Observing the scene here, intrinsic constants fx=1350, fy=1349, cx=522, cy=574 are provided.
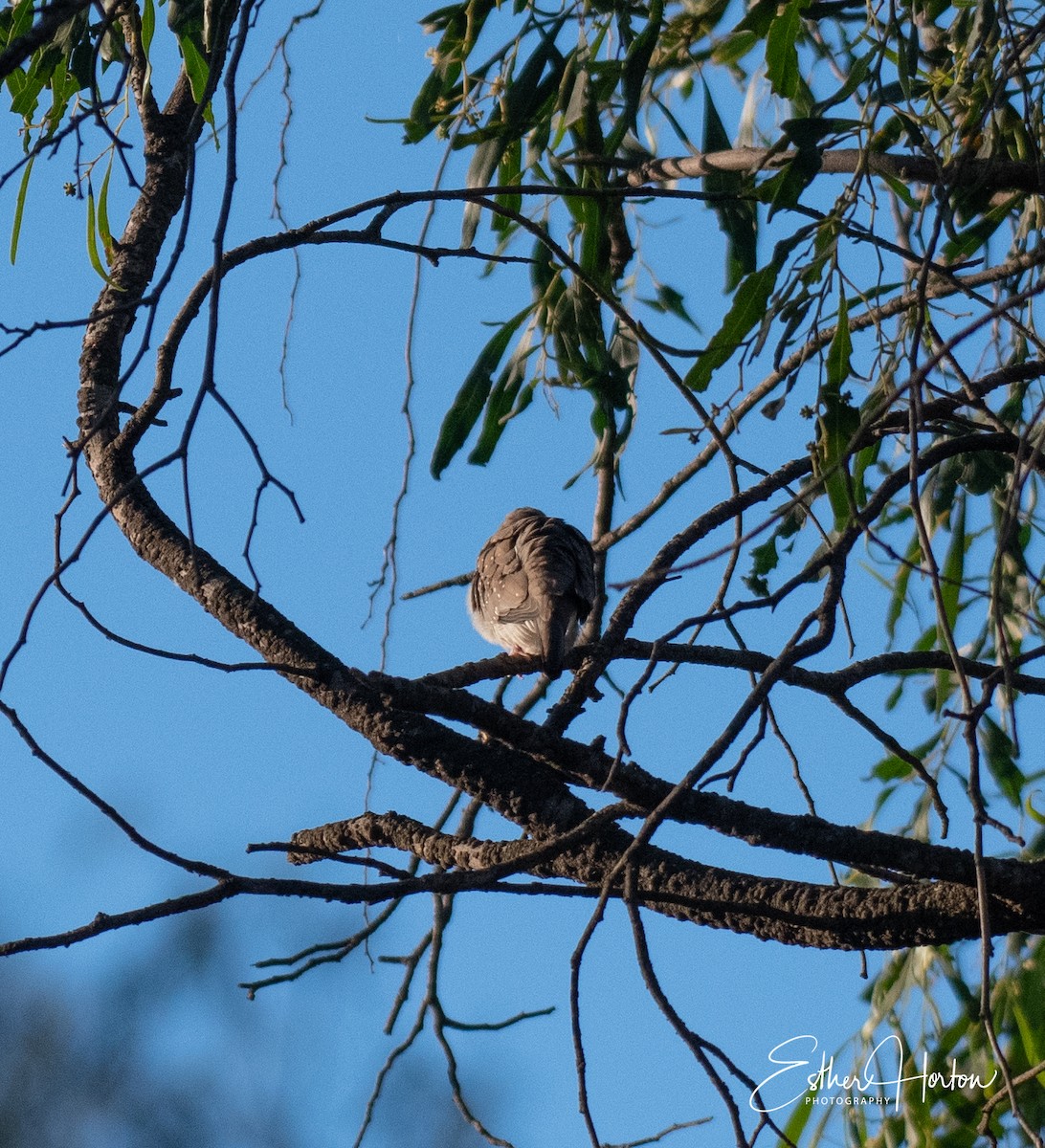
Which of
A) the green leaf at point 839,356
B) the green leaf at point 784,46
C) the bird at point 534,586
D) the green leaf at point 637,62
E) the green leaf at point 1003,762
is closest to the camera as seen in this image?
the green leaf at point 839,356

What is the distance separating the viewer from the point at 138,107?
274 cm

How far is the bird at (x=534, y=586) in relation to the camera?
3.67 metres

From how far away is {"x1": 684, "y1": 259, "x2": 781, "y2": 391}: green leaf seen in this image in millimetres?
2307

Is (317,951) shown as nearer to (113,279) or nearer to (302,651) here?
(302,651)

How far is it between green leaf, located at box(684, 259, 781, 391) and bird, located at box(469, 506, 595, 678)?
1.17 metres

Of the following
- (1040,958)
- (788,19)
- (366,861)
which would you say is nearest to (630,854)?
(366,861)

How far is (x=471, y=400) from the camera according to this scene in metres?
3.07

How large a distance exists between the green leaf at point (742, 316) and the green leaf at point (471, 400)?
31.3 inches

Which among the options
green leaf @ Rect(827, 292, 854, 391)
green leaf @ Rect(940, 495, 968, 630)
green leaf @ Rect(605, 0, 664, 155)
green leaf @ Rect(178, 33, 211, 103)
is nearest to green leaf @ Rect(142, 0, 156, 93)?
green leaf @ Rect(178, 33, 211, 103)

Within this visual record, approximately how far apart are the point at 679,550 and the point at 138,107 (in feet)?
4.80

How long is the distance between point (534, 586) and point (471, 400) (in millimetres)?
854

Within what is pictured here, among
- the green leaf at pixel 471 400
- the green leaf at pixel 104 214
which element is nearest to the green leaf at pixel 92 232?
the green leaf at pixel 104 214

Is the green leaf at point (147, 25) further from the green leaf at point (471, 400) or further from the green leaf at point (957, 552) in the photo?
the green leaf at point (957, 552)

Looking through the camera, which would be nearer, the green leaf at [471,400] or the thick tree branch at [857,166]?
the thick tree branch at [857,166]
